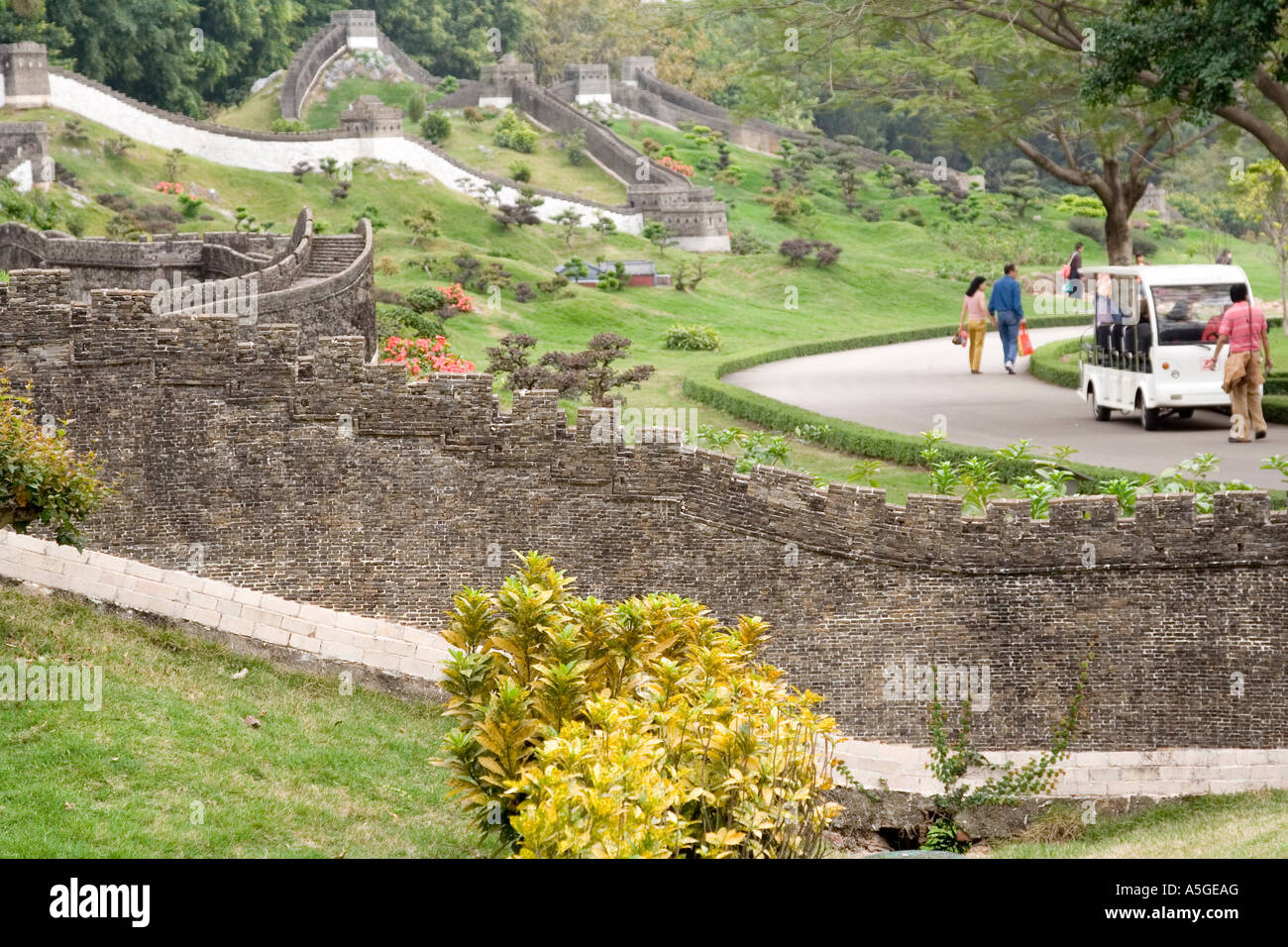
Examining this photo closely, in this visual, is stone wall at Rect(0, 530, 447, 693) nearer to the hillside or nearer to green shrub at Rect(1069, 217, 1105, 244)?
the hillside

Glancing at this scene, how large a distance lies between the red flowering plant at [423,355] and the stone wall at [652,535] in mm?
7768

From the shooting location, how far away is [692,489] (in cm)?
1945

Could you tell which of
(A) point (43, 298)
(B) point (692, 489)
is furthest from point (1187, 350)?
(A) point (43, 298)

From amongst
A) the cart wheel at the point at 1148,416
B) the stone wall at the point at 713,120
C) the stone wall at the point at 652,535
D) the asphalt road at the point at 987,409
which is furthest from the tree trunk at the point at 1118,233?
the stone wall at the point at 713,120

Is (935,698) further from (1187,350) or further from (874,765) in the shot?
(1187,350)

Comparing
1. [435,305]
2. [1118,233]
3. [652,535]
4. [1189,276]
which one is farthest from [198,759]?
[1118,233]

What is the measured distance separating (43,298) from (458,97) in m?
76.4

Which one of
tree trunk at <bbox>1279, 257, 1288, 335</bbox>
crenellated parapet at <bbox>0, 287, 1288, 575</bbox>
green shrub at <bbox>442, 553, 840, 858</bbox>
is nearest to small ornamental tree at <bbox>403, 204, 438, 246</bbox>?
tree trunk at <bbox>1279, 257, 1288, 335</bbox>

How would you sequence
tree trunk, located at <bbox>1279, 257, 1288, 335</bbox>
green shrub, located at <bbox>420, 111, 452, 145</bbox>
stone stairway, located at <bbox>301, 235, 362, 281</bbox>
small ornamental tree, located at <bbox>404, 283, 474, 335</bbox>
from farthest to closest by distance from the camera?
green shrub, located at <bbox>420, 111, 452, 145</bbox>, tree trunk, located at <bbox>1279, 257, 1288, 335</bbox>, small ornamental tree, located at <bbox>404, 283, 474, 335</bbox>, stone stairway, located at <bbox>301, 235, 362, 281</bbox>

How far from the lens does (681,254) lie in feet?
215

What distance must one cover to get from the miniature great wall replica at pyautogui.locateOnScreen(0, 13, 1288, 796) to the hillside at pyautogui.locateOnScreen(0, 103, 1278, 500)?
564cm

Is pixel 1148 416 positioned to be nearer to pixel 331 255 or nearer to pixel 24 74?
pixel 331 255

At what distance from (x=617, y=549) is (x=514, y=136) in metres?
65.6

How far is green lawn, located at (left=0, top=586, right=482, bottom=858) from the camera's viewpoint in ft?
44.8
